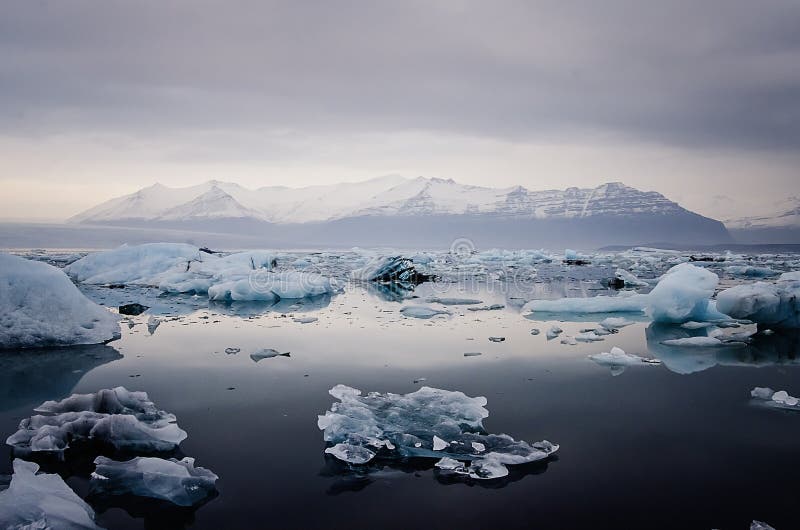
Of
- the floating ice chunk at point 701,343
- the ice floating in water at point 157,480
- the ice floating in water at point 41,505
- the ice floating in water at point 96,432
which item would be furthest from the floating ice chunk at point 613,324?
the ice floating in water at point 41,505

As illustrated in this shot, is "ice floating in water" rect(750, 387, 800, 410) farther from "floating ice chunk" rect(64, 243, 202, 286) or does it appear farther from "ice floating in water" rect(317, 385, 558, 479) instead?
"floating ice chunk" rect(64, 243, 202, 286)

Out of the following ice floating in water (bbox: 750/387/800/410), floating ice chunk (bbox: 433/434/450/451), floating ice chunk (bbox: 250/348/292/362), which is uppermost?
ice floating in water (bbox: 750/387/800/410)

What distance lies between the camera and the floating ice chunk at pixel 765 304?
726cm

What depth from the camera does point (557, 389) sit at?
182 inches

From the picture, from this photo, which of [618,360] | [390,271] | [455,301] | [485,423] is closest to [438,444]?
[485,423]

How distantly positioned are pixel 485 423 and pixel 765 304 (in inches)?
233

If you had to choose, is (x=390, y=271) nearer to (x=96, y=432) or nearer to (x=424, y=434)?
(x=424, y=434)

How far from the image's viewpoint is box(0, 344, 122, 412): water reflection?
4398mm

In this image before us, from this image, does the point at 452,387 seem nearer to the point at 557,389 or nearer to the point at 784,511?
the point at 557,389

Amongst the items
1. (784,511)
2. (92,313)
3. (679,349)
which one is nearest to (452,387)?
(784,511)

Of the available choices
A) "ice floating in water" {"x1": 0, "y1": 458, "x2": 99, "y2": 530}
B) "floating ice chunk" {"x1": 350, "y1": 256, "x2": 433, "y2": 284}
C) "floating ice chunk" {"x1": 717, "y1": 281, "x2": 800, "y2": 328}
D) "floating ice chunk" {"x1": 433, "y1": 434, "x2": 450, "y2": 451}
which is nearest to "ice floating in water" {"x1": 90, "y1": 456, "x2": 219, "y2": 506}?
"ice floating in water" {"x1": 0, "y1": 458, "x2": 99, "y2": 530}

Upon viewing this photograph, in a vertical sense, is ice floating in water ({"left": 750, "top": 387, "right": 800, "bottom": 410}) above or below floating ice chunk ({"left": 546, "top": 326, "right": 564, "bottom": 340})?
above

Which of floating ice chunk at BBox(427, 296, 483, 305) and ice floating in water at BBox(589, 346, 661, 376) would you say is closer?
ice floating in water at BBox(589, 346, 661, 376)

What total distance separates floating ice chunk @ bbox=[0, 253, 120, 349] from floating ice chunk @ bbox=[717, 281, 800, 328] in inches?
356
